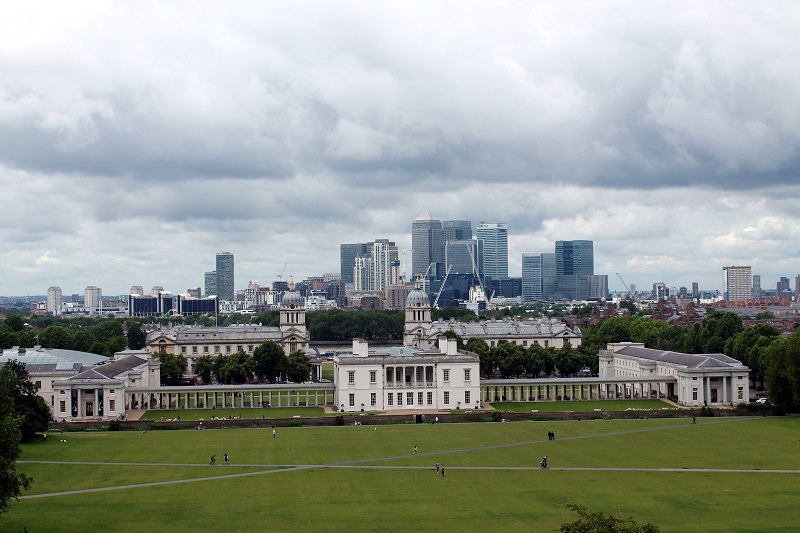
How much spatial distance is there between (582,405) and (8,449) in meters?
74.7

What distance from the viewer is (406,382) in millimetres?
115250


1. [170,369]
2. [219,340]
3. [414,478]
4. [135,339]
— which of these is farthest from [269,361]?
[414,478]

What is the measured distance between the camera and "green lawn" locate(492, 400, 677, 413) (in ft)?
363

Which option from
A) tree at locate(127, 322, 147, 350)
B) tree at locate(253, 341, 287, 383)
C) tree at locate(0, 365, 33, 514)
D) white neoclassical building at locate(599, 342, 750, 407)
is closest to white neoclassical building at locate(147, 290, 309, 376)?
tree at locate(127, 322, 147, 350)

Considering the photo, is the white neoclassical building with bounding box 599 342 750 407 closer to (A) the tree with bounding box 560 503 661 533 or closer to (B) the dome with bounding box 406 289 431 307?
(B) the dome with bounding box 406 289 431 307

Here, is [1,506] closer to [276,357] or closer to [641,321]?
[276,357]

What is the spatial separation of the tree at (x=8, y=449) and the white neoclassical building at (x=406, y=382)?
55.5 metres

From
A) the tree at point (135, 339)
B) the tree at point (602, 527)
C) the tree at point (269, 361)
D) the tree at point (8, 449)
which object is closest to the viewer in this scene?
the tree at point (602, 527)

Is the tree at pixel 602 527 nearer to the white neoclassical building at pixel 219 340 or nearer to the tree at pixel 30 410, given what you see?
the tree at pixel 30 410

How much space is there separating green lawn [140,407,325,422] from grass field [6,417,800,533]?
14.5 metres

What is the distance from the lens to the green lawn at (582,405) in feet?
363

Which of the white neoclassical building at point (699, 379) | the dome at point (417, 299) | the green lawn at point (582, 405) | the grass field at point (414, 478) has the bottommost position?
the green lawn at point (582, 405)

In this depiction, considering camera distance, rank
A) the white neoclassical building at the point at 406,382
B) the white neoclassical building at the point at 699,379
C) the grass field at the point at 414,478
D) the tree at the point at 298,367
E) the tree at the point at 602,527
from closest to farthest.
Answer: the tree at the point at 602,527 → the grass field at the point at 414,478 → the white neoclassical building at the point at 699,379 → the white neoclassical building at the point at 406,382 → the tree at the point at 298,367

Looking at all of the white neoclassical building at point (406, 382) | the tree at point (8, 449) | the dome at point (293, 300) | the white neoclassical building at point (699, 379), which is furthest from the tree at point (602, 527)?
the dome at point (293, 300)
